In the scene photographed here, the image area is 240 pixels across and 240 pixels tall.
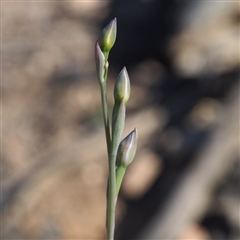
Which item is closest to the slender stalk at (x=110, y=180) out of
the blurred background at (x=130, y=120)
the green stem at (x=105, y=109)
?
the green stem at (x=105, y=109)

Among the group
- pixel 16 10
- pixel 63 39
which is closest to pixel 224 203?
pixel 63 39

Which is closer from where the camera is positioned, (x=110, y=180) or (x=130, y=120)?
(x=110, y=180)

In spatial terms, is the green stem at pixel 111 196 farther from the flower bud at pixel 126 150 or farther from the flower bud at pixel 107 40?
the flower bud at pixel 107 40

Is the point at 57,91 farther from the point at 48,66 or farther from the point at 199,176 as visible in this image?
the point at 199,176

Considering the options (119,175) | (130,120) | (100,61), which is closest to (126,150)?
(119,175)

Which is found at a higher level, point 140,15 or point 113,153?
point 113,153

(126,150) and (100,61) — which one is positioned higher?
(100,61)

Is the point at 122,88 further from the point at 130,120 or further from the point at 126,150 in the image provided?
the point at 130,120

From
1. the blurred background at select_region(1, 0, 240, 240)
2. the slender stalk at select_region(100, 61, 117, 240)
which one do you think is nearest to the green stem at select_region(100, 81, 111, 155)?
the slender stalk at select_region(100, 61, 117, 240)
